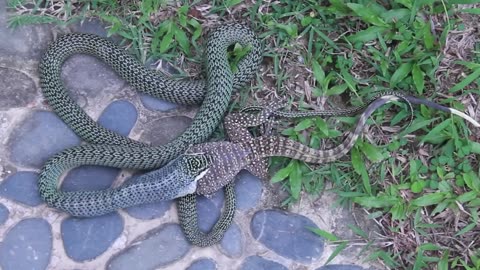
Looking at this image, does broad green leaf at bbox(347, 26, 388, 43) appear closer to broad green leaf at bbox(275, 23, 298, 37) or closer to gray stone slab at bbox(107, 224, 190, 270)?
broad green leaf at bbox(275, 23, 298, 37)

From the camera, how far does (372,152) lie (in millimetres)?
6504

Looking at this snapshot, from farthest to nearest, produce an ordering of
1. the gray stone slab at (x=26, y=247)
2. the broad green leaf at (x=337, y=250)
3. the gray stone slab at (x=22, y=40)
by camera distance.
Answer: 1. the gray stone slab at (x=22, y=40)
2. the broad green leaf at (x=337, y=250)
3. the gray stone slab at (x=26, y=247)

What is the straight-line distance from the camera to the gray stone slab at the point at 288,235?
6.41 meters

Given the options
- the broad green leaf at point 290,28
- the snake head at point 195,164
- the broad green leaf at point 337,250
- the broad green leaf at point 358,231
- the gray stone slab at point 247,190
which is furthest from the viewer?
the broad green leaf at point 290,28

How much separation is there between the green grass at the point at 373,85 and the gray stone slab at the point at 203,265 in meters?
1.02

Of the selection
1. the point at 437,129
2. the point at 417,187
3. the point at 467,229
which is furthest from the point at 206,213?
the point at 467,229

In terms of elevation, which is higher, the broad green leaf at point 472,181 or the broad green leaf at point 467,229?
the broad green leaf at point 472,181

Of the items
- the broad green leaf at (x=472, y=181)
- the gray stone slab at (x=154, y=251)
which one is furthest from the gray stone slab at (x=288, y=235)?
the broad green leaf at (x=472, y=181)

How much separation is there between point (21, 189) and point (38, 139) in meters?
0.54

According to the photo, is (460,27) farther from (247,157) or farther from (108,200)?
(108,200)

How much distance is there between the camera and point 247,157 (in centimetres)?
Result: 646

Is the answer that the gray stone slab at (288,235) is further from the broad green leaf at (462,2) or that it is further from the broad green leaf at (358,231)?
the broad green leaf at (462,2)

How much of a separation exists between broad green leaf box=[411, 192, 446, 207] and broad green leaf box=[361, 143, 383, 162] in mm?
550

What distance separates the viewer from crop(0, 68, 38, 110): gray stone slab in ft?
21.3
